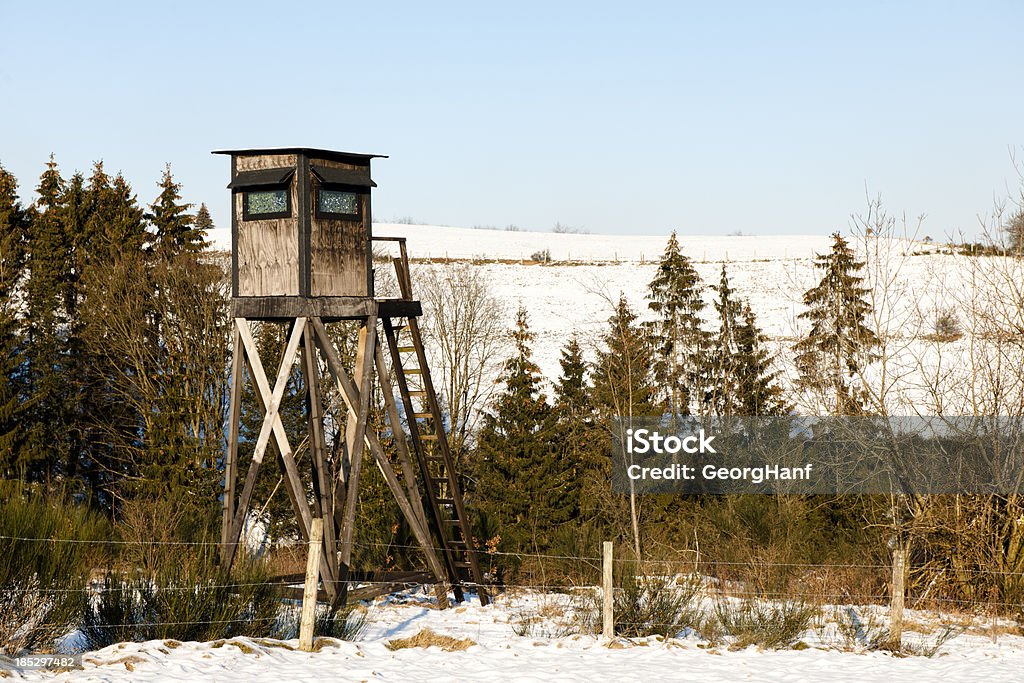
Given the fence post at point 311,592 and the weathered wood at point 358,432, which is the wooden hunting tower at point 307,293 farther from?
the fence post at point 311,592

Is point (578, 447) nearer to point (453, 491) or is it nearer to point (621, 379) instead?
point (621, 379)

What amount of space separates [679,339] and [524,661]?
2499 centimetres

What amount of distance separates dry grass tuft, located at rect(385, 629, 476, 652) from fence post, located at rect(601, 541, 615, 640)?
1608 mm

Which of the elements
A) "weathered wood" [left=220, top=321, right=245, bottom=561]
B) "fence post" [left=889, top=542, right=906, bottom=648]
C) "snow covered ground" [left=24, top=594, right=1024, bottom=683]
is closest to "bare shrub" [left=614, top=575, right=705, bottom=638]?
"snow covered ground" [left=24, top=594, right=1024, bottom=683]

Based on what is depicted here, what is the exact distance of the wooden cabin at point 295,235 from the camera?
13.4m

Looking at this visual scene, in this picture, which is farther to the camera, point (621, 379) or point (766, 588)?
point (621, 379)

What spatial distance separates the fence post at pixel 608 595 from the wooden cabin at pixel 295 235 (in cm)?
478

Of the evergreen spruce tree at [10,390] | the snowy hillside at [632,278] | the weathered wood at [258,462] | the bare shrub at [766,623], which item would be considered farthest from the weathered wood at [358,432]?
the snowy hillside at [632,278]

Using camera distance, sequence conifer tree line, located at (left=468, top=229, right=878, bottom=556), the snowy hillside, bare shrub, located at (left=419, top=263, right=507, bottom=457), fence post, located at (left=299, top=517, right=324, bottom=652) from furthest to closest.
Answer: the snowy hillside → bare shrub, located at (left=419, top=263, right=507, bottom=457) → conifer tree line, located at (left=468, top=229, right=878, bottom=556) → fence post, located at (left=299, top=517, right=324, bottom=652)

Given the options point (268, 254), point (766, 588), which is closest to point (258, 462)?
point (268, 254)

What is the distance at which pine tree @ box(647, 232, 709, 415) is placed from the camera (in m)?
34.1

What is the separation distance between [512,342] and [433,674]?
112 ft

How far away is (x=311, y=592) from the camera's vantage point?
35.7 ft

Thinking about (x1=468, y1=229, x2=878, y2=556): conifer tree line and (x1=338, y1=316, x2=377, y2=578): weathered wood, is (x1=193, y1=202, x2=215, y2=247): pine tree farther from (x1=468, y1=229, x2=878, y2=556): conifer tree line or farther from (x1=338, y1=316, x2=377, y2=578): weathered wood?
(x1=338, y1=316, x2=377, y2=578): weathered wood
